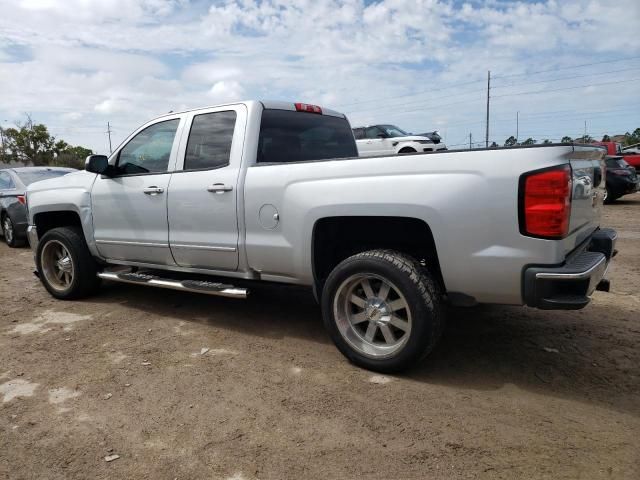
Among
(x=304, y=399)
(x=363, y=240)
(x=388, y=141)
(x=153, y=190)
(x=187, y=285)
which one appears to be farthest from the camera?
(x=388, y=141)

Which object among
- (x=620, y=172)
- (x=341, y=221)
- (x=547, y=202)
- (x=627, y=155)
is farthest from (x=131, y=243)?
(x=627, y=155)

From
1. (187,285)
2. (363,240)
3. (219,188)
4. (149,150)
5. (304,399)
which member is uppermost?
(149,150)

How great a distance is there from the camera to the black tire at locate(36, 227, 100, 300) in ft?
17.3

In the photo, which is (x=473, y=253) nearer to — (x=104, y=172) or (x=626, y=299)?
(x=626, y=299)

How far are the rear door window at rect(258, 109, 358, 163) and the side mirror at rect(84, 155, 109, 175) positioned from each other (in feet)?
5.72

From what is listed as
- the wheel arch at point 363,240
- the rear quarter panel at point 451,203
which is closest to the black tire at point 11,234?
the rear quarter panel at point 451,203

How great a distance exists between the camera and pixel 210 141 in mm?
4352

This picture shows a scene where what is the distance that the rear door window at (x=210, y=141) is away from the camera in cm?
423

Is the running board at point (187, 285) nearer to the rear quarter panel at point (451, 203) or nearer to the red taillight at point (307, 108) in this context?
the rear quarter panel at point (451, 203)

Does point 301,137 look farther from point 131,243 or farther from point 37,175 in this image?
point 37,175

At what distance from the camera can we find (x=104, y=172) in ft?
16.0

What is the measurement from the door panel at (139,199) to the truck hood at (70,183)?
0.17 metres

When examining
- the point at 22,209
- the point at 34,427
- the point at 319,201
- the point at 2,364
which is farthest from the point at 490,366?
the point at 22,209

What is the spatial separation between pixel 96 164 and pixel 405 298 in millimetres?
3319
